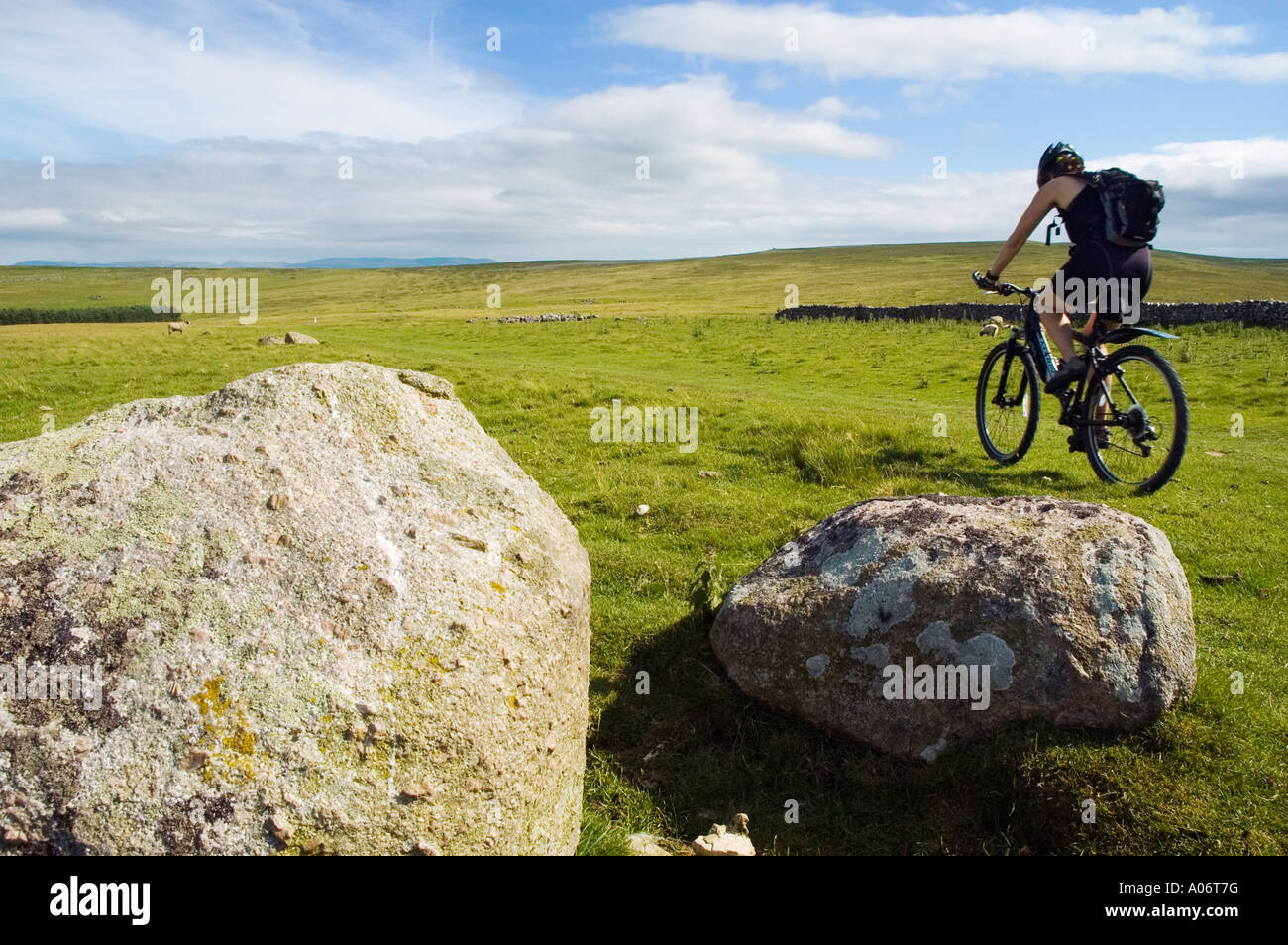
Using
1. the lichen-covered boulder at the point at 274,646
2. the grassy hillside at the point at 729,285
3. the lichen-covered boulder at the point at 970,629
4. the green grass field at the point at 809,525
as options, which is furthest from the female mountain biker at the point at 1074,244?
the grassy hillside at the point at 729,285

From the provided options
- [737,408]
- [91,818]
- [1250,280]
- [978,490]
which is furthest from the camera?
[1250,280]

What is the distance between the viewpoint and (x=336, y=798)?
3.63 meters

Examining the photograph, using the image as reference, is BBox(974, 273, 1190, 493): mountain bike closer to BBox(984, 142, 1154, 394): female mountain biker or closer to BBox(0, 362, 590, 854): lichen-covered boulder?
BBox(984, 142, 1154, 394): female mountain biker

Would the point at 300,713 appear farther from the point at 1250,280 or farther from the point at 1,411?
the point at 1250,280

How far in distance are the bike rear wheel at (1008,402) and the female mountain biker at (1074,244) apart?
1080 millimetres

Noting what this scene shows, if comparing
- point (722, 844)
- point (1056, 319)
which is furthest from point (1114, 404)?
point (722, 844)

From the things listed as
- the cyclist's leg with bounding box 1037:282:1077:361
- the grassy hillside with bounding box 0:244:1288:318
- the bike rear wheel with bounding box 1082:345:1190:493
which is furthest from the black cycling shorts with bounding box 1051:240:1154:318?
the grassy hillside with bounding box 0:244:1288:318

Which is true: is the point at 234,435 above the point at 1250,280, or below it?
below

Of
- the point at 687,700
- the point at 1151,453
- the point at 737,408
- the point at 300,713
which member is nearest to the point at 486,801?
the point at 300,713

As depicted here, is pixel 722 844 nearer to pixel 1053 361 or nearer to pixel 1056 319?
pixel 1056 319

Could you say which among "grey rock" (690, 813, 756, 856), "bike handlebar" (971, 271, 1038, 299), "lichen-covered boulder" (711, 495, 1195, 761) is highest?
"bike handlebar" (971, 271, 1038, 299)

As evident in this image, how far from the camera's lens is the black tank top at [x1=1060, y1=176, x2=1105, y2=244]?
335 inches

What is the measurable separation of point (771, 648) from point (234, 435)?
396 cm

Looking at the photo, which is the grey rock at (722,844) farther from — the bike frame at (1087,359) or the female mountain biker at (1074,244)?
the female mountain biker at (1074,244)
